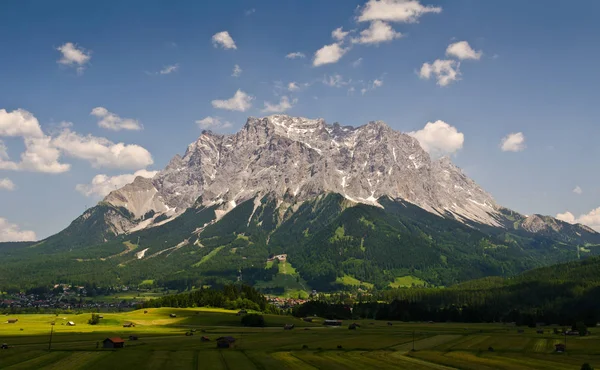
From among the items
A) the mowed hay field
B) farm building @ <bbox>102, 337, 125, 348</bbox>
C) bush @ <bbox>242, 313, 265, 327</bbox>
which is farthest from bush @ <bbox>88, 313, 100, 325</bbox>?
farm building @ <bbox>102, 337, 125, 348</bbox>

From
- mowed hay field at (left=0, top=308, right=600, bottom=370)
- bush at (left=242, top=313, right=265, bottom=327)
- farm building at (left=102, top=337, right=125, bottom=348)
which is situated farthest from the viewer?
bush at (left=242, top=313, right=265, bottom=327)

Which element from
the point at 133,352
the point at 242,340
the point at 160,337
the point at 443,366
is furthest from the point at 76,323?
the point at 443,366

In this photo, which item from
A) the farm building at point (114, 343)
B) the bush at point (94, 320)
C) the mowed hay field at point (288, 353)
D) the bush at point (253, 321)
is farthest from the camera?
the bush at point (253, 321)

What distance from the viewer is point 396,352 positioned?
105 metres

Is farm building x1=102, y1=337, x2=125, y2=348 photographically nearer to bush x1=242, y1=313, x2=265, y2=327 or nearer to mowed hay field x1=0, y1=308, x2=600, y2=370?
mowed hay field x1=0, y1=308, x2=600, y2=370

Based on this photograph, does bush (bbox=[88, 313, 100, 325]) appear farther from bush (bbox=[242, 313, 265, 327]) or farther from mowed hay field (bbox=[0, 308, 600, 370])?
bush (bbox=[242, 313, 265, 327])

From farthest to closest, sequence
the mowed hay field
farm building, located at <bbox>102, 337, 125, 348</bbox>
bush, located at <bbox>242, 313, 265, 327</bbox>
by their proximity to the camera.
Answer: bush, located at <bbox>242, 313, 265, 327</bbox> < farm building, located at <bbox>102, 337, 125, 348</bbox> < the mowed hay field

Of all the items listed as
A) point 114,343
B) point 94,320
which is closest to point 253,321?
point 94,320

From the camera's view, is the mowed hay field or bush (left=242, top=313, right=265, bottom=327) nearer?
the mowed hay field

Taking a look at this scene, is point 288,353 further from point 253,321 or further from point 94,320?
point 94,320

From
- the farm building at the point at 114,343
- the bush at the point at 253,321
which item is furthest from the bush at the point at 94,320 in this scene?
the farm building at the point at 114,343

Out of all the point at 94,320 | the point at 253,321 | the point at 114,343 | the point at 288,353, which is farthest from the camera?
the point at 253,321

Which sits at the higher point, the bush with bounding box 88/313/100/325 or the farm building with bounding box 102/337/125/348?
the farm building with bounding box 102/337/125/348

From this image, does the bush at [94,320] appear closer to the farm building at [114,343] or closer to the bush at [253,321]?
the bush at [253,321]
